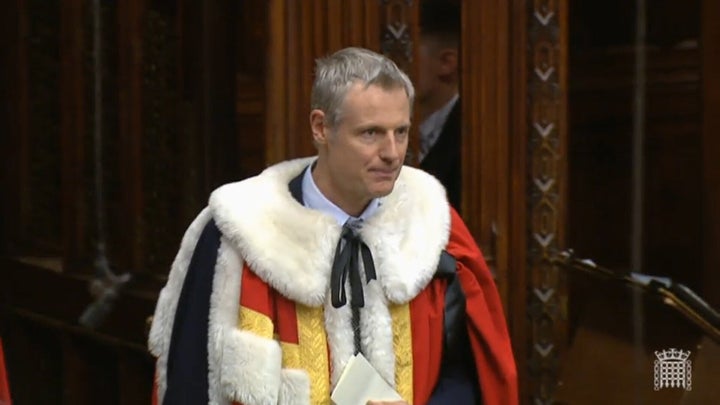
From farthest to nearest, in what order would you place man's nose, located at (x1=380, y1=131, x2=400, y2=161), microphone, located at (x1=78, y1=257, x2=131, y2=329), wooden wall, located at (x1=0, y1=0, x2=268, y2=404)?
microphone, located at (x1=78, y1=257, x2=131, y2=329) < wooden wall, located at (x1=0, y1=0, x2=268, y2=404) < man's nose, located at (x1=380, y1=131, x2=400, y2=161)

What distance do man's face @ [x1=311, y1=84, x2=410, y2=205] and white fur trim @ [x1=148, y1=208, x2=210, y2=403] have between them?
0.95 ft

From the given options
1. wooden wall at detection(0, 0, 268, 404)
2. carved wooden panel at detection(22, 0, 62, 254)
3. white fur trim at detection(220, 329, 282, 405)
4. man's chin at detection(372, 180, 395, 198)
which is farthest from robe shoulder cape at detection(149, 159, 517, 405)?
carved wooden panel at detection(22, 0, 62, 254)

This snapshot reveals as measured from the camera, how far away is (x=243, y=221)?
2949 millimetres

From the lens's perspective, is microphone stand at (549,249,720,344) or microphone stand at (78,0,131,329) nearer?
microphone stand at (549,249,720,344)

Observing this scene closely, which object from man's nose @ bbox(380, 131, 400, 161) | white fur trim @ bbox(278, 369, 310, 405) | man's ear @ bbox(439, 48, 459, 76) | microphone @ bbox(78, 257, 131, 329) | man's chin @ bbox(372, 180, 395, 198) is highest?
man's ear @ bbox(439, 48, 459, 76)

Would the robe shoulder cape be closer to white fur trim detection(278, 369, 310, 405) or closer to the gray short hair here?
white fur trim detection(278, 369, 310, 405)

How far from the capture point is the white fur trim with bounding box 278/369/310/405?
2.89 metres

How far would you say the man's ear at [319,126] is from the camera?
292 cm

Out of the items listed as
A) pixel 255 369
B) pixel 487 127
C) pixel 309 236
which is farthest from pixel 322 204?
pixel 487 127

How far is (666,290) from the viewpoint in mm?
4242

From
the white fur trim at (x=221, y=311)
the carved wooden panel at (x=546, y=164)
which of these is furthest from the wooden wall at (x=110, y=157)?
the white fur trim at (x=221, y=311)

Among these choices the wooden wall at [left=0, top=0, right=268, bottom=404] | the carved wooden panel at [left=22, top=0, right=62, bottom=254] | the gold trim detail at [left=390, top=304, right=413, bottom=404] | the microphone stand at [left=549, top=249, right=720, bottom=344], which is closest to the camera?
the gold trim detail at [left=390, top=304, right=413, bottom=404]

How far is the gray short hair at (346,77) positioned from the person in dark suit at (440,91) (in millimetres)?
1337

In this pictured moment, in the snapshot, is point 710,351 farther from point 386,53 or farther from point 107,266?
point 107,266
